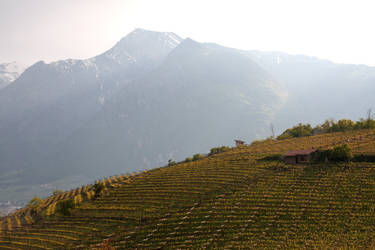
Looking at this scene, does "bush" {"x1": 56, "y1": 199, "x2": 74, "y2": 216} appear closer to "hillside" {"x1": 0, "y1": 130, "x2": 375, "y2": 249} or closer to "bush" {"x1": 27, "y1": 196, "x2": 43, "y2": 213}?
"hillside" {"x1": 0, "y1": 130, "x2": 375, "y2": 249}

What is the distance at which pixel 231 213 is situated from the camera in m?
64.8

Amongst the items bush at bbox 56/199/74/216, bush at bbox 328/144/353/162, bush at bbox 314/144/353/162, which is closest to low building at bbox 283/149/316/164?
bush at bbox 314/144/353/162

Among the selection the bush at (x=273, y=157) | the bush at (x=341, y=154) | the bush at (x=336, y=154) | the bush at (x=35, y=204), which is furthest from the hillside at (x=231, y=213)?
the bush at (x=35, y=204)

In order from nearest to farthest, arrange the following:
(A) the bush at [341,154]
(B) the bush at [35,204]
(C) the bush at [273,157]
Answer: (A) the bush at [341,154] → (C) the bush at [273,157] → (B) the bush at [35,204]

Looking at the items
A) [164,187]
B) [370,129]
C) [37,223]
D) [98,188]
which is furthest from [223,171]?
[370,129]

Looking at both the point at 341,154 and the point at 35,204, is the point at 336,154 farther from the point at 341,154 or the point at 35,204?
the point at 35,204

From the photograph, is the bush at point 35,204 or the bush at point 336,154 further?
the bush at point 35,204

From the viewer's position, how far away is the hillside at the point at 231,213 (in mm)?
54531

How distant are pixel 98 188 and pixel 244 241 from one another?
2640 inches

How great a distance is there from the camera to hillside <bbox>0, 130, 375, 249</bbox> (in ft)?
179

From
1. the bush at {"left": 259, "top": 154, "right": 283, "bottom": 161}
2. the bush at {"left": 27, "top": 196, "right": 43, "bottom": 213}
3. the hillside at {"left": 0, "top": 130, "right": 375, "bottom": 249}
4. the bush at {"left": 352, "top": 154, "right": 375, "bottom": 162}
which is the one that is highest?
the bush at {"left": 259, "top": 154, "right": 283, "bottom": 161}

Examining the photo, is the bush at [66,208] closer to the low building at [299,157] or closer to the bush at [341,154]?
the low building at [299,157]

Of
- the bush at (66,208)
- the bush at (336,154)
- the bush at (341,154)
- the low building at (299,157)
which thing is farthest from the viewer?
the bush at (66,208)

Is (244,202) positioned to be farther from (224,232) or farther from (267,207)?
(224,232)
